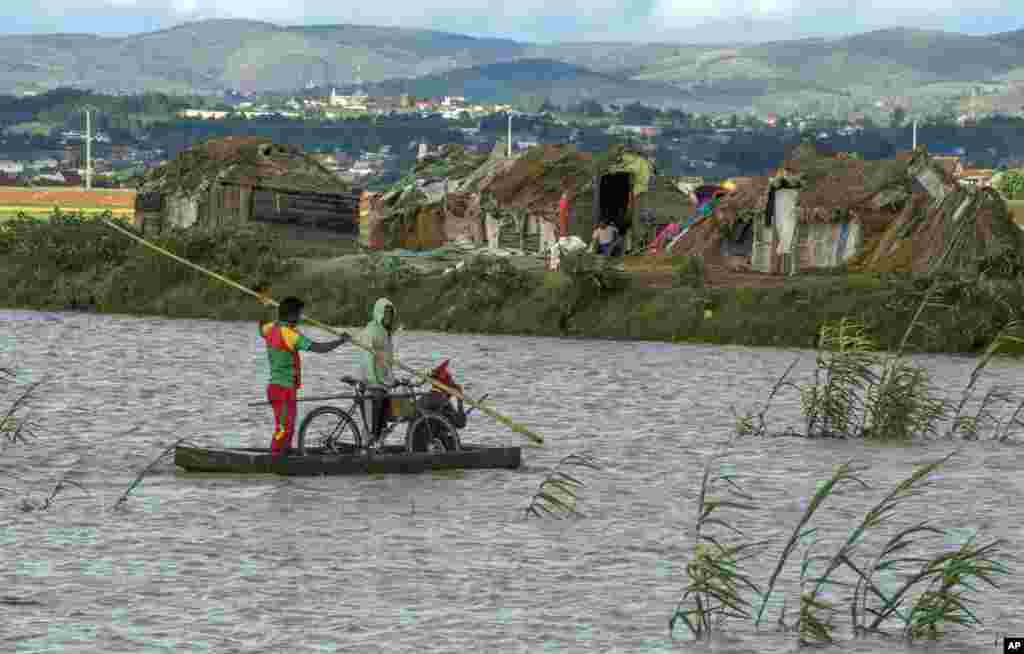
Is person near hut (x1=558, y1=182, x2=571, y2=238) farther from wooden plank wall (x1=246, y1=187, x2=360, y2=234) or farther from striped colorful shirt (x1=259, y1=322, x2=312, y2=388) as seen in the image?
striped colorful shirt (x1=259, y1=322, x2=312, y2=388)

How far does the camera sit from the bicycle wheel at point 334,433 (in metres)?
24.9

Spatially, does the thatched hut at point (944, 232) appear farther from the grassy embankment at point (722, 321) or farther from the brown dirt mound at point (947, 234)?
the grassy embankment at point (722, 321)

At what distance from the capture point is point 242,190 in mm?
62531

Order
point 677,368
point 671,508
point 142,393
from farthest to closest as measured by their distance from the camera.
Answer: point 677,368, point 142,393, point 671,508

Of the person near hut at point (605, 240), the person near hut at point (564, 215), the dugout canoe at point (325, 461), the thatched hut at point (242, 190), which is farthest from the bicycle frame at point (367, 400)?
the thatched hut at point (242, 190)

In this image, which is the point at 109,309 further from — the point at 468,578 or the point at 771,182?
the point at 468,578

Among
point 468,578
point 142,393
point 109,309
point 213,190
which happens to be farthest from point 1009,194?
point 468,578

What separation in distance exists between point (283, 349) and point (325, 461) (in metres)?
1.42

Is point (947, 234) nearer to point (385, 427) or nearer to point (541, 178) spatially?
point (541, 178)

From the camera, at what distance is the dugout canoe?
24.9 metres

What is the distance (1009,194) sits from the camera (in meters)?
97.9

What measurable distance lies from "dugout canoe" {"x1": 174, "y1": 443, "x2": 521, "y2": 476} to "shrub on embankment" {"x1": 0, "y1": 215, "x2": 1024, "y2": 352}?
19.5 m

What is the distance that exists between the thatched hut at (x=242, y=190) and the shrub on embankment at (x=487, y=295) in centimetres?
337

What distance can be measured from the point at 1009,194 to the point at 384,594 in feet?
268
